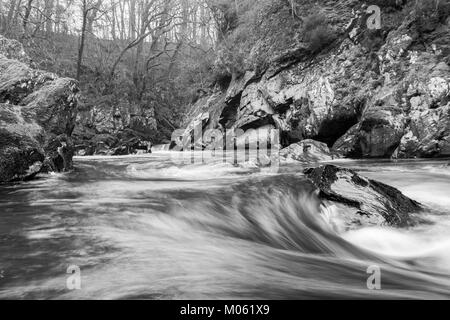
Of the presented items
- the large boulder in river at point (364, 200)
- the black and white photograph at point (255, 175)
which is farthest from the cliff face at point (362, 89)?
the large boulder in river at point (364, 200)

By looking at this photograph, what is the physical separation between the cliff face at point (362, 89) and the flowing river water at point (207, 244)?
4.38 metres

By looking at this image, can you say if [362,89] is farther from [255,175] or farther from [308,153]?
[255,175]

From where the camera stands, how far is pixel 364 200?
445 cm

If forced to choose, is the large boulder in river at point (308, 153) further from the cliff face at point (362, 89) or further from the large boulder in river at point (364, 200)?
the large boulder in river at point (364, 200)

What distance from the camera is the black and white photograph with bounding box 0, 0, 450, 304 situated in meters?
2.46

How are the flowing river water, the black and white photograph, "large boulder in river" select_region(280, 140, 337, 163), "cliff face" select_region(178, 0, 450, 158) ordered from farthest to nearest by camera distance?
"large boulder in river" select_region(280, 140, 337, 163) → "cliff face" select_region(178, 0, 450, 158) → the black and white photograph → the flowing river water

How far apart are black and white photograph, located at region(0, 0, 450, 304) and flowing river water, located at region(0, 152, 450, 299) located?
0.7 inches

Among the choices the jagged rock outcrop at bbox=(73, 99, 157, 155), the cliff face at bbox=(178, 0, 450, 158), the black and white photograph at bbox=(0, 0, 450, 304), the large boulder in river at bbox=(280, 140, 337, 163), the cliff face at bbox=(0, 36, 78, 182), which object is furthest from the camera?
the jagged rock outcrop at bbox=(73, 99, 157, 155)

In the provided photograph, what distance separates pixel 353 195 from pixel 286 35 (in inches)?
550

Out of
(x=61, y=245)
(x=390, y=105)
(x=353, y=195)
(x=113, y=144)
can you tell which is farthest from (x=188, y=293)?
(x=113, y=144)

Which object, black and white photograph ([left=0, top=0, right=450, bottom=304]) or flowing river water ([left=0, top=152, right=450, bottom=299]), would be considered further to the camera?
black and white photograph ([left=0, top=0, right=450, bottom=304])

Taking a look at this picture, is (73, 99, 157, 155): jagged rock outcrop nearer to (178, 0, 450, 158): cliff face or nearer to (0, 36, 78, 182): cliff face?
(178, 0, 450, 158): cliff face

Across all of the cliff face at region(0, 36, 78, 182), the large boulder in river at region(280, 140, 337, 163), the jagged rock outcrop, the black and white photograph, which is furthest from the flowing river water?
the jagged rock outcrop
